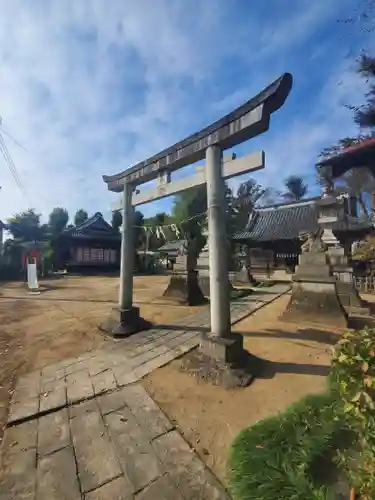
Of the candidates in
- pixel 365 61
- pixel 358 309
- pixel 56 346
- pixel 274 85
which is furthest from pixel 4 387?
pixel 365 61

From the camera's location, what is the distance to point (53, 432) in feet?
8.94

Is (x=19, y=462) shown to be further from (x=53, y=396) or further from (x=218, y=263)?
(x=218, y=263)

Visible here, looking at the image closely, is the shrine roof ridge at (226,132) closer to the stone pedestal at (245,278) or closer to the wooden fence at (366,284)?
the stone pedestal at (245,278)

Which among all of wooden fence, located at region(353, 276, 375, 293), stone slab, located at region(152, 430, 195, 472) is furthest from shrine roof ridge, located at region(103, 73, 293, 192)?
wooden fence, located at region(353, 276, 375, 293)

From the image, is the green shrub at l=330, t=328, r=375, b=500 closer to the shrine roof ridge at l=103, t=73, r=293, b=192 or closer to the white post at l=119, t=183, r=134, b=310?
the shrine roof ridge at l=103, t=73, r=293, b=192

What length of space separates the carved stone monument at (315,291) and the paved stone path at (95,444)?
493cm

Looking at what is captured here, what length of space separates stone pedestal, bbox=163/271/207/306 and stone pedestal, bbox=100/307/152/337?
12.9 ft

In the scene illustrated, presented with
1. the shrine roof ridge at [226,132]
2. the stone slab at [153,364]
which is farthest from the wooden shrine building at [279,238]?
the stone slab at [153,364]

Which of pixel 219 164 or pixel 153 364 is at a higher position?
pixel 219 164

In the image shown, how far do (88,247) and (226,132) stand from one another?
2804 cm

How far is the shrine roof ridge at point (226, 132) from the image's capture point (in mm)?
3594

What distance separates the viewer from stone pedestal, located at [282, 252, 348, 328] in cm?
692

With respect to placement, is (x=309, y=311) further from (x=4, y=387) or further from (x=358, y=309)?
(x=4, y=387)

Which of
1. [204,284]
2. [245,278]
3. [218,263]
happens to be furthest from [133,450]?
[245,278]
